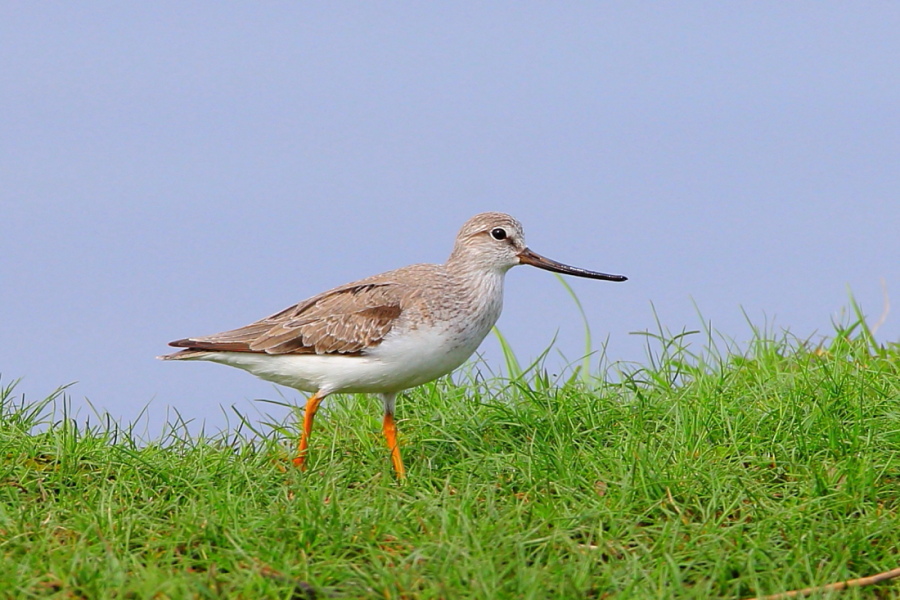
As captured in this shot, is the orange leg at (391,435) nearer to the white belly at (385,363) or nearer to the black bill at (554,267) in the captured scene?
the white belly at (385,363)

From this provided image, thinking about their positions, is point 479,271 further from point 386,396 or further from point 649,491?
point 649,491

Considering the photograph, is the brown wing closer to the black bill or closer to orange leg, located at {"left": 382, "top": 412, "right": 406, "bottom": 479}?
orange leg, located at {"left": 382, "top": 412, "right": 406, "bottom": 479}

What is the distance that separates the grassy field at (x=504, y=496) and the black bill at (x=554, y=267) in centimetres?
74

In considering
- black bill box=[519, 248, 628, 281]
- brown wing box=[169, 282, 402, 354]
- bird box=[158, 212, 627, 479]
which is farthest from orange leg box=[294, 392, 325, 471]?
black bill box=[519, 248, 628, 281]

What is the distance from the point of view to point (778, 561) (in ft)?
18.1

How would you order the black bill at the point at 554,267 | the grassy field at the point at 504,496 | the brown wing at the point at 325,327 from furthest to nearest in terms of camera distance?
the black bill at the point at 554,267 < the brown wing at the point at 325,327 < the grassy field at the point at 504,496

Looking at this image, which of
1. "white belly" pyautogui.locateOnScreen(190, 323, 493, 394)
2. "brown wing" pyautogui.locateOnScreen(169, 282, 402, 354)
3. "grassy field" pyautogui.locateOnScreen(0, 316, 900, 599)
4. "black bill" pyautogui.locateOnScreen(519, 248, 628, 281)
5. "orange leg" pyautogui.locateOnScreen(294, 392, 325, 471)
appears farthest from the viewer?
"black bill" pyautogui.locateOnScreen(519, 248, 628, 281)

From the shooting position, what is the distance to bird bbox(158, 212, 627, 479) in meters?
7.05

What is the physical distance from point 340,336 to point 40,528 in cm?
214

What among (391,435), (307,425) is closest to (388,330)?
(391,435)

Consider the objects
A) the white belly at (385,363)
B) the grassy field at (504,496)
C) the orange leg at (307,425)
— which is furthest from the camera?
the orange leg at (307,425)

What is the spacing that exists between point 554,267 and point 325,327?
164 centimetres

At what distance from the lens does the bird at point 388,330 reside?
705 cm

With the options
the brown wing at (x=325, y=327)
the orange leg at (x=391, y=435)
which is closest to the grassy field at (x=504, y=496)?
the orange leg at (x=391, y=435)
